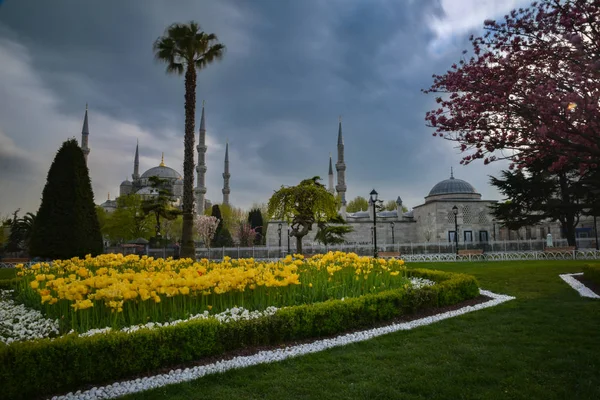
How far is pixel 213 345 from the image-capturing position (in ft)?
15.6

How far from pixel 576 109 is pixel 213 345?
4869mm

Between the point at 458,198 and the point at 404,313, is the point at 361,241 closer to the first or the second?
the point at 458,198

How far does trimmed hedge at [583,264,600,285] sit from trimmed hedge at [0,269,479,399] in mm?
7153

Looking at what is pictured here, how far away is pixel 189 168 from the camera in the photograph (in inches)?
611

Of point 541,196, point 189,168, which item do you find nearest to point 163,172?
point 189,168

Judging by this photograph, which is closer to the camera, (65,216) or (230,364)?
(230,364)

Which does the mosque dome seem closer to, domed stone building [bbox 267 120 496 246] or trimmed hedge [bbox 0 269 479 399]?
domed stone building [bbox 267 120 496 246]

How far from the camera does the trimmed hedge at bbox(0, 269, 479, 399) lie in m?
3.70

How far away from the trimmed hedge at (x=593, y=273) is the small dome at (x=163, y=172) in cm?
5736

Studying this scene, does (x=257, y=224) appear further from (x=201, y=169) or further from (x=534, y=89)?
(x=534, y=89)

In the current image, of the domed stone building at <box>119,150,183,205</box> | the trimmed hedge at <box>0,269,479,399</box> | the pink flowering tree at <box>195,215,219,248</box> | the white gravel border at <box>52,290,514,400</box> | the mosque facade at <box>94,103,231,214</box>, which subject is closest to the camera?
the trimmed hedge at <box>0,269,479,399</box>

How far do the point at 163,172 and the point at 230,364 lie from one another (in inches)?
2442

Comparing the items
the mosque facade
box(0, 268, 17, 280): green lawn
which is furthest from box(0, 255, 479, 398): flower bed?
the mosque facade

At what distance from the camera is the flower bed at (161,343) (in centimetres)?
371
